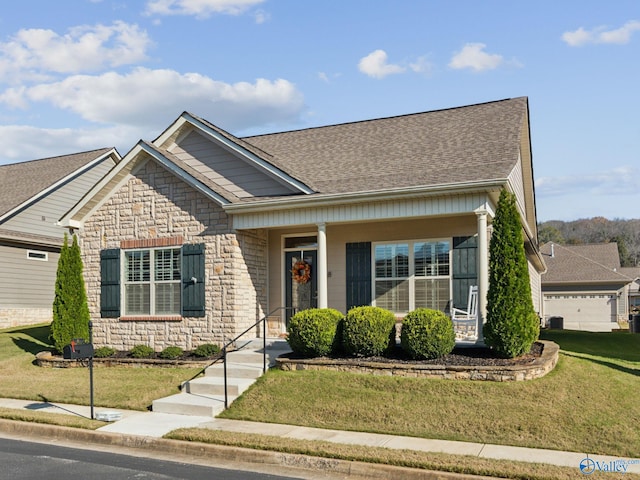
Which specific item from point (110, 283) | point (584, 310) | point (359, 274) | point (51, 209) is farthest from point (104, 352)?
point (584, 310)

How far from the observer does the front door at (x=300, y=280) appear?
50.6 feet

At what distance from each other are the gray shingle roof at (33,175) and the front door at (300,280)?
1216 cm

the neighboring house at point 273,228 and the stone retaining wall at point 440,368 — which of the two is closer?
the stone retaining wall at point 440,368

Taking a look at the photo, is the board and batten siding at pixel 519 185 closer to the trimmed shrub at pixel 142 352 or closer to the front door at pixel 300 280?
the front door at pixel 300 280

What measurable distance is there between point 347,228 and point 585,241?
314 feet

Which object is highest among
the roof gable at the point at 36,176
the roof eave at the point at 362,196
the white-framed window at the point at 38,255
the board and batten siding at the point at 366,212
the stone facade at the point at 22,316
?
the roof gable at the point at 36,176

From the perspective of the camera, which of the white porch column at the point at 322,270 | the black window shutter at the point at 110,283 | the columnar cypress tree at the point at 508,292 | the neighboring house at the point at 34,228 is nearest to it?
the columnar cypress tree at the point at 508,292


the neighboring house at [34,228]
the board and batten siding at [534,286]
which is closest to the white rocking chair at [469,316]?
the board and batten siding at [534,286]

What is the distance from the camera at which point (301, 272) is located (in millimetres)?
15445

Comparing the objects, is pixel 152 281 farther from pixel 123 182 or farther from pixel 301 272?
pixel 301 272

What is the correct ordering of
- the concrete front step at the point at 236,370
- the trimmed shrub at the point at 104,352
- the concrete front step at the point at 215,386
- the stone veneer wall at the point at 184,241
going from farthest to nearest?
the trimmed shrub at the point at 104,352 < the stone veneer wall at the point at 184,241 < the concrete front step at the point at 236,370 < the concrete front step at the point at 215,386

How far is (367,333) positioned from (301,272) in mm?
4272

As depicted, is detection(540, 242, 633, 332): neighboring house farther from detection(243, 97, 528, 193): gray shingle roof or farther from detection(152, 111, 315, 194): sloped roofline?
detection(152, 111, 315, 194): sloped roofline

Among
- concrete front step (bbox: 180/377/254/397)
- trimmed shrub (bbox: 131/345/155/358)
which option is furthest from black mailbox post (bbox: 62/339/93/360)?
trimmed shrub (bbox: 131/345/155/358)
